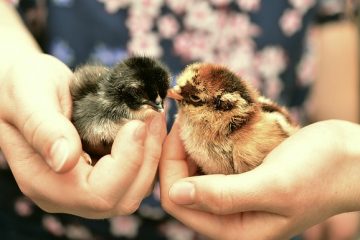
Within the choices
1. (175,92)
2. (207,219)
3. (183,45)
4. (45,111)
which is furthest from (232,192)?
(183,45)

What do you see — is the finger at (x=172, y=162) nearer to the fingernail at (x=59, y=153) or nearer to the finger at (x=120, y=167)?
the finger at (x=120, y=167)

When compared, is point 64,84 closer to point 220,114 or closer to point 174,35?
point 220,114

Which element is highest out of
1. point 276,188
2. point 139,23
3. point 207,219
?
point 139,23

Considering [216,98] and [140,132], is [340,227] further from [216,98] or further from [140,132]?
[140,132]

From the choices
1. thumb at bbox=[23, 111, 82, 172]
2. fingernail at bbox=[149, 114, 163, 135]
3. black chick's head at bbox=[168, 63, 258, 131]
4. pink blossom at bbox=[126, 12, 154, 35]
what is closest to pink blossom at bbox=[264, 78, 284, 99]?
pink blossom at bbox=[126, 12, 154, 35]

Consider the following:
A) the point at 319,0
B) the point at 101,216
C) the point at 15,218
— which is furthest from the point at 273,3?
the point at 15,218

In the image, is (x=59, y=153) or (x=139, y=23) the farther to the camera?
(x=139, y=23)

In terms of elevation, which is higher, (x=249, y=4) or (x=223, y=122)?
(x=249, y=4)
